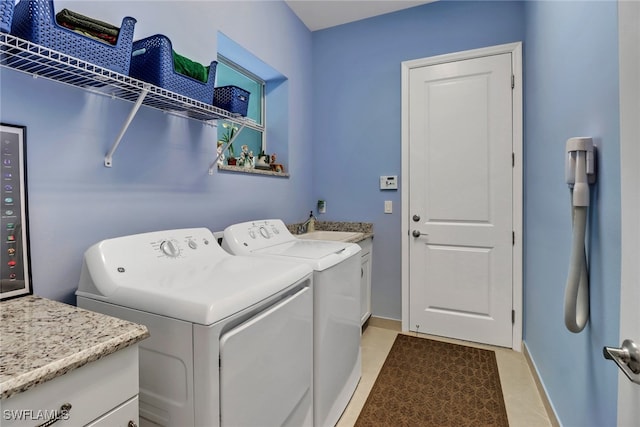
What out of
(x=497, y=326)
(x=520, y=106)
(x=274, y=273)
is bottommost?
(x=497, y=326)

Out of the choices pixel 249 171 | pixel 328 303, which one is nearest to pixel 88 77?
pixel 249 171

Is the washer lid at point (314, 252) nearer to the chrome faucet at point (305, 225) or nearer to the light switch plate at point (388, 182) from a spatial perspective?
the chrome faucet at point (305, 225)

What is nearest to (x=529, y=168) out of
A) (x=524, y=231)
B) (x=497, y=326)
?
(x=524, y=231)

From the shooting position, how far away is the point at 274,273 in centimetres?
120

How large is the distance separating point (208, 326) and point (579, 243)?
3.83 ft

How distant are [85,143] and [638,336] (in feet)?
5.66

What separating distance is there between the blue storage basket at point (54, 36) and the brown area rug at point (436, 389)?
1.94 m

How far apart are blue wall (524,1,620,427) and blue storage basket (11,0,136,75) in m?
1.61

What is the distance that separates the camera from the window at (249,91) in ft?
7.87

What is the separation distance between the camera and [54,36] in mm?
971

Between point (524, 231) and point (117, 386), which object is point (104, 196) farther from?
point (524, 231)

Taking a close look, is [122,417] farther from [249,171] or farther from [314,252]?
[249,171]

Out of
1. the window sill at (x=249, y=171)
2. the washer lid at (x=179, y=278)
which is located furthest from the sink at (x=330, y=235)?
the washer lid at (x=179, y=278)

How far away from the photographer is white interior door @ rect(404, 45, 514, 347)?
240 cm
